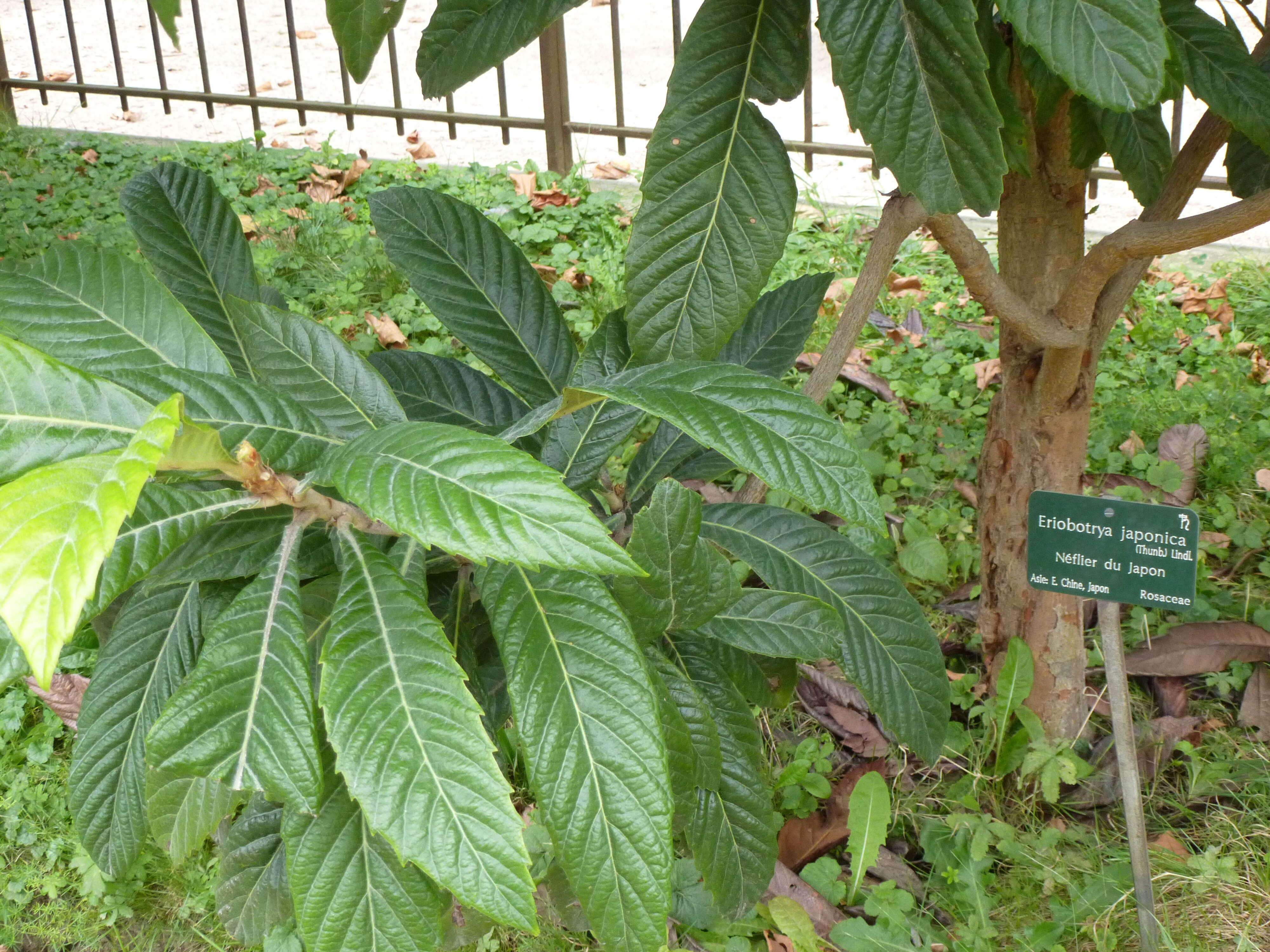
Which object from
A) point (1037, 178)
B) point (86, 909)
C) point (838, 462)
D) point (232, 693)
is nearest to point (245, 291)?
point (232, 693)

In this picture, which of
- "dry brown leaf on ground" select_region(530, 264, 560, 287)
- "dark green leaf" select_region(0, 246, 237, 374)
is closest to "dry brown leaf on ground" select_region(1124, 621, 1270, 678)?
"dark green leaf" select_region(0, 246, 237, 374)

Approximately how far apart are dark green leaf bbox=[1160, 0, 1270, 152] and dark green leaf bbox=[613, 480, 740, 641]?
760 mm

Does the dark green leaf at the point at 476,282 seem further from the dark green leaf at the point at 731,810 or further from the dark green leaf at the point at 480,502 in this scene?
the dark green leaf at the point at 480,502

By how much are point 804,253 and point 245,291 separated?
2348 millimetres

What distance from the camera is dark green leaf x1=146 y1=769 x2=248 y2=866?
117 cm

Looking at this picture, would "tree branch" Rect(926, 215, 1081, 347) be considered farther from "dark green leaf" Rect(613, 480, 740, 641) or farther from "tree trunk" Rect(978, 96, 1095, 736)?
"dark green leaf" Rect(613, 480, 740, 641)

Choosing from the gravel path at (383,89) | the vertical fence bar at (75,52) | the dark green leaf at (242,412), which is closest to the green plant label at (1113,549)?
the dark green leaf at (242,412)

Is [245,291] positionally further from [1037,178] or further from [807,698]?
[807,698]

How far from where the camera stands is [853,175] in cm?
427

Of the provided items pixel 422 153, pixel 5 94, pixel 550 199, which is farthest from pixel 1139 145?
pixel 5 94

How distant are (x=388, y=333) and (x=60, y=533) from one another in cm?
256

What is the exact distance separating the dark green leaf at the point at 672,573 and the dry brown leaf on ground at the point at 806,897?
0.83m

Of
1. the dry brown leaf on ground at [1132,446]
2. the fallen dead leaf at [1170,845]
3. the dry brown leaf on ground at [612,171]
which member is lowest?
the fallen dead leaf at [1170,845]

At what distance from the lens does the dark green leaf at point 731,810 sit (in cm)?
147
